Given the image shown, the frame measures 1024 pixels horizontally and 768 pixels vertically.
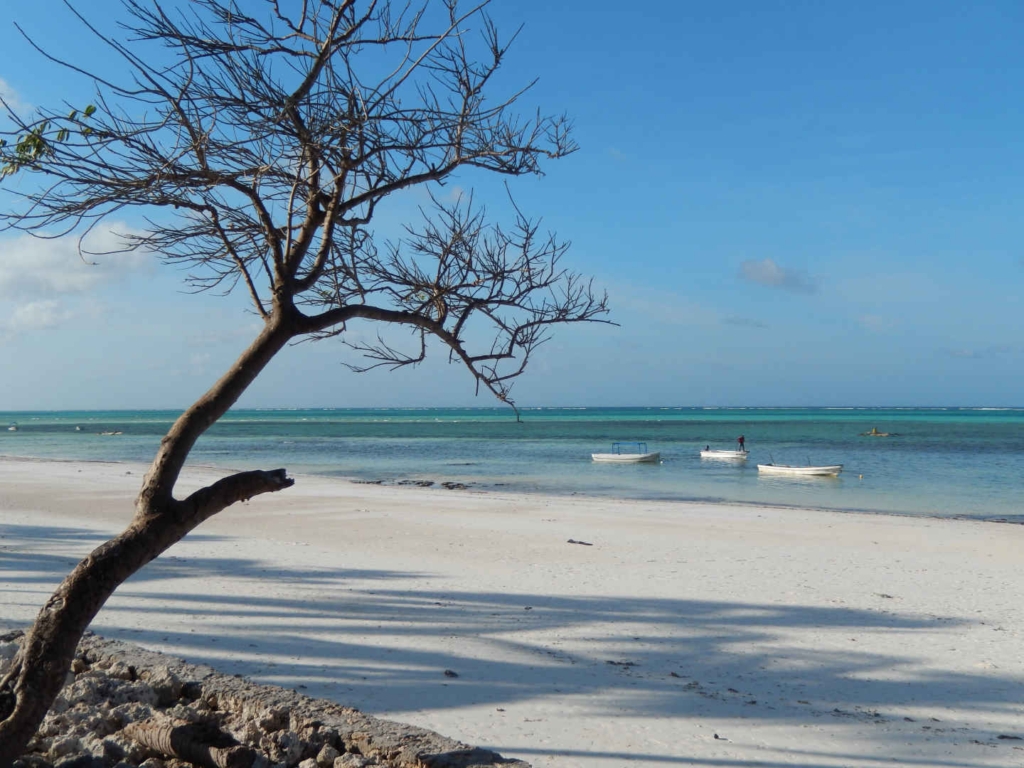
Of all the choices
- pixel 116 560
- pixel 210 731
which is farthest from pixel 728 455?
pixel 116 560

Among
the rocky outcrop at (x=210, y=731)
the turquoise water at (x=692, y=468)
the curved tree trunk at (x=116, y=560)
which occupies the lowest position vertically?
the turquoise water at (x=692, y=468)

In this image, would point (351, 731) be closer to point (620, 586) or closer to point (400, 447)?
point (620, 586)

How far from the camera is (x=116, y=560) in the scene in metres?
3.08

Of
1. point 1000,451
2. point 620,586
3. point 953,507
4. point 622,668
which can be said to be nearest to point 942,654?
point 622,668

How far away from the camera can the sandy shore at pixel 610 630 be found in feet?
15.6

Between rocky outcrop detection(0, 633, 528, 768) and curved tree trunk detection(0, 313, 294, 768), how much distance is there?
55cm

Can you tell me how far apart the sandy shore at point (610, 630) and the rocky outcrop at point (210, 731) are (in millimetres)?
905

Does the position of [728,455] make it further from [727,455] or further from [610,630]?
[610,630]

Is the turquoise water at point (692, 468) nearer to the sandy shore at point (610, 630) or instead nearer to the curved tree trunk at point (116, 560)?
the sandy shore at point (610, 630)

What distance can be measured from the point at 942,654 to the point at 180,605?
6.49 metres

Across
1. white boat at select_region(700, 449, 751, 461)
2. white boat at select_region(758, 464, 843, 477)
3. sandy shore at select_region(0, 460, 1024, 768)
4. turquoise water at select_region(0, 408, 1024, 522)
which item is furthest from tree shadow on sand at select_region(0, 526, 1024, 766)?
white boat at select_region(700, 449, 751, 461)

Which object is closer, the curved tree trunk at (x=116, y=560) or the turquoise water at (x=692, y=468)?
the curved tree trunk at (x=116, y=560)

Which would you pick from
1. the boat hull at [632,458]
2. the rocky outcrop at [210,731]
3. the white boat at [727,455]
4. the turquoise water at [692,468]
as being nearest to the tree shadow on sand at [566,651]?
the rocky outcrop at [210,731]

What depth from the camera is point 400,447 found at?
172 ft
